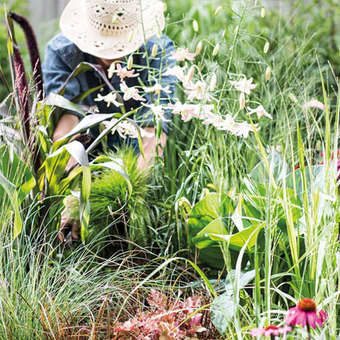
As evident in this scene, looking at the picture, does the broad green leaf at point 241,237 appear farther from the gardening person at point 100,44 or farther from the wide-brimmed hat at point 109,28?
the wide-brimmed hat at point 109,28

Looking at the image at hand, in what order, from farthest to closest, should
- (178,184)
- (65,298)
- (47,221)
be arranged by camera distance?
1. (178,184)
2. (47,221)
3. (65,298)

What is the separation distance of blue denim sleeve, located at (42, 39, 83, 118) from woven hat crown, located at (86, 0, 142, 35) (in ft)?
0.92

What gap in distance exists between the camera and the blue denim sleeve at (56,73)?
2.44 meters

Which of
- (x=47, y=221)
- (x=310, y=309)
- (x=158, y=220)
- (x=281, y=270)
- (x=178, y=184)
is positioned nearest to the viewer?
(x=310, y=309)

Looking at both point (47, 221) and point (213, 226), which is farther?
point (47, 221)

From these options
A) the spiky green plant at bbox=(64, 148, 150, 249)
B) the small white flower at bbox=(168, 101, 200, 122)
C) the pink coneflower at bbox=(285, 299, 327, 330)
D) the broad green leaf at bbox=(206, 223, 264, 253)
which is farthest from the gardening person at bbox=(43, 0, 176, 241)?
the pink coneflower at bbox=(285, 299, 327, 330)

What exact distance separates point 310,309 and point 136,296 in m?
0.77

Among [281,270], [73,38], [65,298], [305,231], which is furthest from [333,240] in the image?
[73,38]

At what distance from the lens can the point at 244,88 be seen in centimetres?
170

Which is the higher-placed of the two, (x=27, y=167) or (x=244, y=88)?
(x=244, y=88)

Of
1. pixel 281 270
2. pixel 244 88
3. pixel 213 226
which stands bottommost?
pixel 281 270

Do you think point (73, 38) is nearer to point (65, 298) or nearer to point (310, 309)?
point (65, 298)

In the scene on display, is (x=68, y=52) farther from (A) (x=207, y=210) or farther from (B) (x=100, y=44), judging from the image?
(A) (x=207, y=210)

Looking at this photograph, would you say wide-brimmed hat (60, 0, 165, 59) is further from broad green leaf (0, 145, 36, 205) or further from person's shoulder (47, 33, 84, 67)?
broad green leaf (0, 145, 36, 205)
